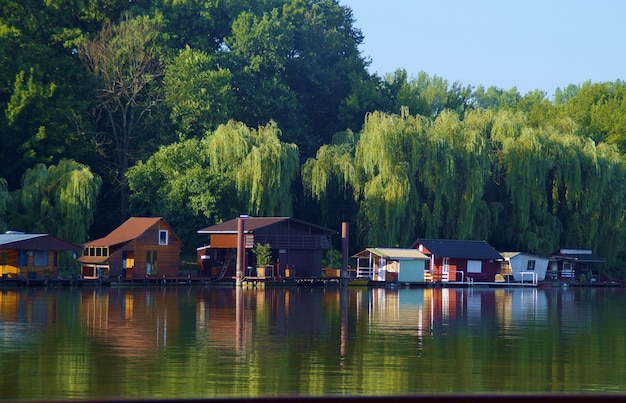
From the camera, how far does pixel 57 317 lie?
1442 inches

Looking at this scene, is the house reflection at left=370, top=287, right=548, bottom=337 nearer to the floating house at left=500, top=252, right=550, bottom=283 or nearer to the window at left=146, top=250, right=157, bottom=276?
the floating house at left=500, top=252, right=550, bottom=283

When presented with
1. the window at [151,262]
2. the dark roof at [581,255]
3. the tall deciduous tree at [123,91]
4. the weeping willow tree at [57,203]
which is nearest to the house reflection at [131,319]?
the window at [151,262]

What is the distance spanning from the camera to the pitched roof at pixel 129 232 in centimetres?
6100

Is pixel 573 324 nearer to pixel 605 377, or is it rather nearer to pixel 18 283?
pixel 605 377

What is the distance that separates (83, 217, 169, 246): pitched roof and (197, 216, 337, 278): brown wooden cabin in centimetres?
412

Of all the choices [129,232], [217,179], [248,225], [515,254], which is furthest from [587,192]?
[129,232]

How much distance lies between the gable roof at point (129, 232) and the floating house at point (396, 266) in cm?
1370

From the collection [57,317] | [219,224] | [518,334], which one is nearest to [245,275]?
[219,224]

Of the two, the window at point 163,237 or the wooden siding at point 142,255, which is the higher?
the window at point 163,237

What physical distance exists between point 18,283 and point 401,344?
33.8 metres

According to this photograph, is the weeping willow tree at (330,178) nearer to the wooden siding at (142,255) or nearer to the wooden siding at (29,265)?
the wooden siding at (142,255)

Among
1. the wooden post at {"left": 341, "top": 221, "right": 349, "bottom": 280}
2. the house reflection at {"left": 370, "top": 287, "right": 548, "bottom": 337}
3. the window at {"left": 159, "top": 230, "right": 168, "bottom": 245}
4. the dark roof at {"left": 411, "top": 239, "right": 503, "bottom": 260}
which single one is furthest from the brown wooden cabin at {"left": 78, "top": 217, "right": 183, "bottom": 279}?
the dark roof at {"left": 411, "top": 239, "right": 503, "bottom": 260}

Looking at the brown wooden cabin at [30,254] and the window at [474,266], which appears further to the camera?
the window at [474,266]

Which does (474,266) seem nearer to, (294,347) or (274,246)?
(274,246)
